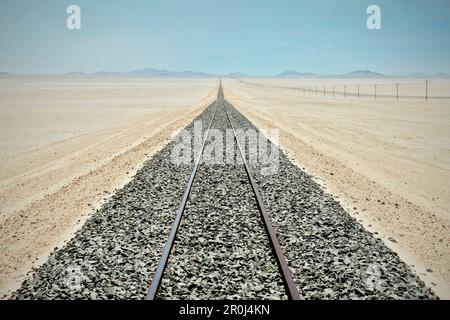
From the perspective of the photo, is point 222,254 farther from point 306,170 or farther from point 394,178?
point 394,178

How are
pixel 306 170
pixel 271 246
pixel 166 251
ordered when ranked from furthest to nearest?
pixel 306 170 → pixel 271 246 → pixel 166 251

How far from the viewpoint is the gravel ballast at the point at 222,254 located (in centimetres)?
445

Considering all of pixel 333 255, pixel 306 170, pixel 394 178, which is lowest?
pixel 333 255

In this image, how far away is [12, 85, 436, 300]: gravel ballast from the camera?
4445 millimetres

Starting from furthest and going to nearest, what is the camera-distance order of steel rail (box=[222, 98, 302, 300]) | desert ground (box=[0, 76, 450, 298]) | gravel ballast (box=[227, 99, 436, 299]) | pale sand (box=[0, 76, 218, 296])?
pale sand (box=[0, 76, 218, 296])
desert ground (box=[0, 76, 450, 298])
gravel ballast (box=[227, 99, 436, 299])
steel rail (box=[222, 98, 302, 300])

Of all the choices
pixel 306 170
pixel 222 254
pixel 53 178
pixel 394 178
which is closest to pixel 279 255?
pixel 222 254

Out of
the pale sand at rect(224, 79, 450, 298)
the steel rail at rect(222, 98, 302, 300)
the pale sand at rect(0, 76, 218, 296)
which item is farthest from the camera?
the pale sand at rect(0, 76, 218, 296)

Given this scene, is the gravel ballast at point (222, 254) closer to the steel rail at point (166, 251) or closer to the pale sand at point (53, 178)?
the steel rail at point (166, 251)

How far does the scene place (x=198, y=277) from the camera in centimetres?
470

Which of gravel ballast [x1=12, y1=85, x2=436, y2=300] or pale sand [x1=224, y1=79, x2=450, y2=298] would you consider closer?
gravel ballast [x1=12, y1=85, x2=436, y2=300]

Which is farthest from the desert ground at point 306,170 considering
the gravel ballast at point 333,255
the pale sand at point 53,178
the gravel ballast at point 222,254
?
the gravel ballast at point 222,254

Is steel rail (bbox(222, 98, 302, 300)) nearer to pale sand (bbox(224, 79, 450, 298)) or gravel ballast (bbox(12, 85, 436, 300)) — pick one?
gravel ballast (bbox(12, 85, 436, 300))

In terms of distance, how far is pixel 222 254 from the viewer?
530 cm

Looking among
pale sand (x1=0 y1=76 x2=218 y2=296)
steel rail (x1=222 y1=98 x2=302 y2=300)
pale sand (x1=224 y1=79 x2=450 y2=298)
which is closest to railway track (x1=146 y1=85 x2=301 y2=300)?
steel rail (x1=222 y1=98 x2=302 y2=300)
